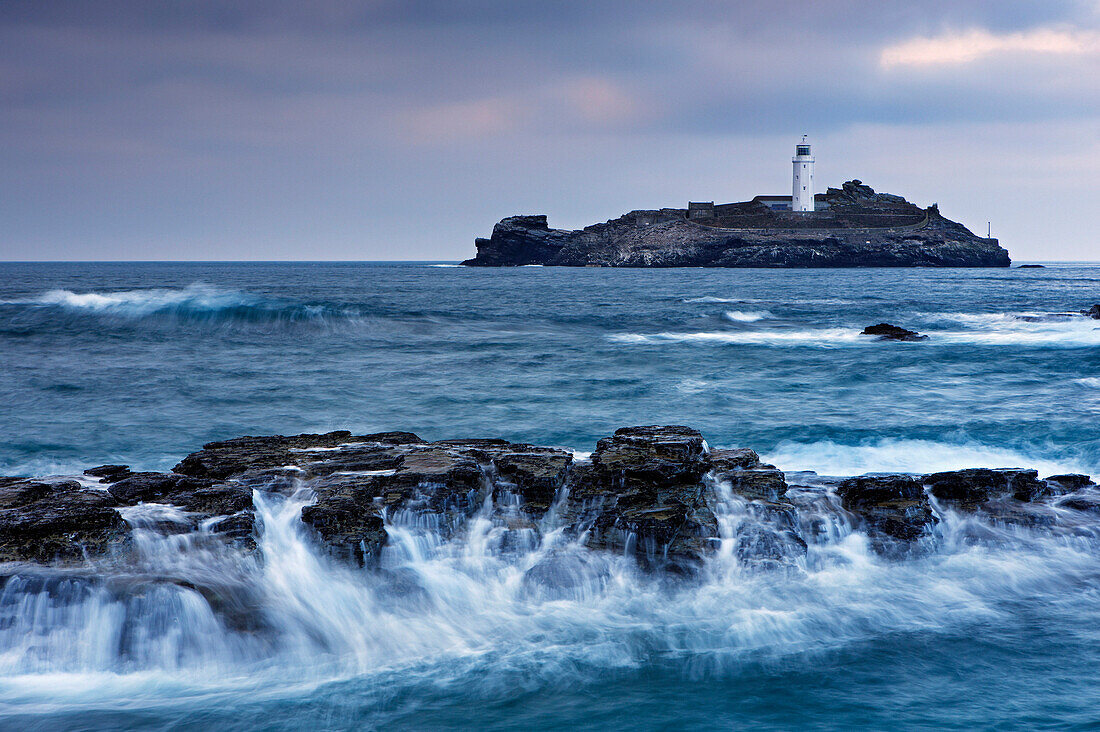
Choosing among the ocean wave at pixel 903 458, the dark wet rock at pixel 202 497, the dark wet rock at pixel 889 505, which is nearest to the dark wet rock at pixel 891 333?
the ocean wave at pixel 903 458

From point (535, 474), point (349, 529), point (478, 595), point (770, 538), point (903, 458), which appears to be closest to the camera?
point (478, 595)

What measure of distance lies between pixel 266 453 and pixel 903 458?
8.63 meters

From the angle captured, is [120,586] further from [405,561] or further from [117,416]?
[117,416]

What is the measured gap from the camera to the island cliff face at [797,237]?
111 meters

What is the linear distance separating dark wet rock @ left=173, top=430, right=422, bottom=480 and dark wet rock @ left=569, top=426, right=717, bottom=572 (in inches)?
94.4

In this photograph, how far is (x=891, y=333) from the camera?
27078 mm

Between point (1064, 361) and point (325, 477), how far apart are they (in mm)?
19429

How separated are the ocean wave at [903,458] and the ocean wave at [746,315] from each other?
2243cm

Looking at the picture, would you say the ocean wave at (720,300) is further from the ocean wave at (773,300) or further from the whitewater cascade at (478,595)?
the whitewater cascade at (478,595)

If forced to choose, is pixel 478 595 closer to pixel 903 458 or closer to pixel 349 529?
pixel 349 529

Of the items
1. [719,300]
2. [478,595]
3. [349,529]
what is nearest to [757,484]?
[478,595]

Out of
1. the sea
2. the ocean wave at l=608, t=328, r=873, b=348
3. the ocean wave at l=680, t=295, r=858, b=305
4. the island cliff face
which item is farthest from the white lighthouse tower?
the sea

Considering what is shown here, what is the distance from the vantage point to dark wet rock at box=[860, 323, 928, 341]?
26.4 meters

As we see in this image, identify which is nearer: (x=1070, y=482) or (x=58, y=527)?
(x=58, y=527)
